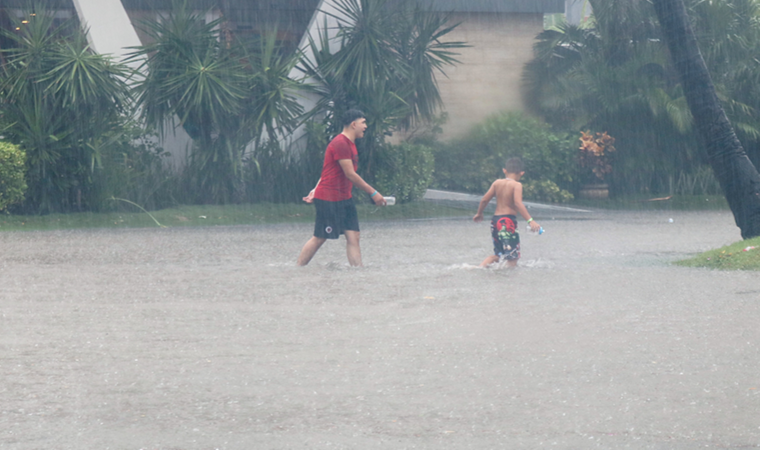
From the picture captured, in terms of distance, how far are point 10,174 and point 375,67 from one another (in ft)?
22.8

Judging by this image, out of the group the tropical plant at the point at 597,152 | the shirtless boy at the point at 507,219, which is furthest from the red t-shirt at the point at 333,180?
the tropical plant at the point at 597,152

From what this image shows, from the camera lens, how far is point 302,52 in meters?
18.0

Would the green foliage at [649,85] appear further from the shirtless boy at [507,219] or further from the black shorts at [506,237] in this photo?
the black shorts at [506,237]

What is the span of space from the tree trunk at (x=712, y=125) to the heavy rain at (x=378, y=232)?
0.10 feet

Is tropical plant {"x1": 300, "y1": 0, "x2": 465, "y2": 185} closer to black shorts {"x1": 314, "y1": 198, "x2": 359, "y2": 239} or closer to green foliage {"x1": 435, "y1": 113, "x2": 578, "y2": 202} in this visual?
green foliage {"x1": 435, "y1": 113, "x2": 578, "y2": 202}

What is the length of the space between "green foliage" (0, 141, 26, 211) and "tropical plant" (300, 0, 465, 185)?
5.81m

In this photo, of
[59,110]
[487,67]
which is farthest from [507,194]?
[487,67]

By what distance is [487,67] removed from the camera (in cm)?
2491

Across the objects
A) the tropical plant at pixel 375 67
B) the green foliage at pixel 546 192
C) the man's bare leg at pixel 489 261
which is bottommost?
the man's bare leg at pixel 489 261

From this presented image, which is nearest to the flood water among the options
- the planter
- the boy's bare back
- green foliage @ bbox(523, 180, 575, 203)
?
the boy's bare back

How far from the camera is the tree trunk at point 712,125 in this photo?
35.6 ft

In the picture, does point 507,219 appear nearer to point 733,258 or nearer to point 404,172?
point 733,258

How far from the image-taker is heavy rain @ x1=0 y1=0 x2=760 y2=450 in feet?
15.1

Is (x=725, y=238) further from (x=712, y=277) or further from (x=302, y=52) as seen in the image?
(x=302, y=52)
